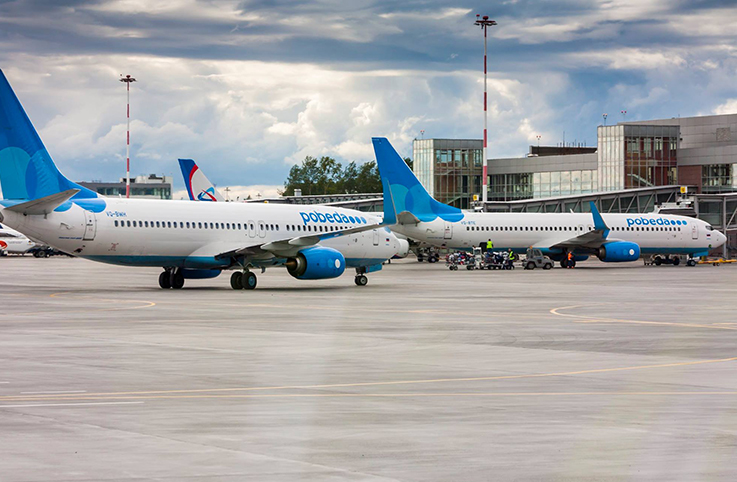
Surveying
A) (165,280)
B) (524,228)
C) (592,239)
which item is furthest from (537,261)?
(165,280)

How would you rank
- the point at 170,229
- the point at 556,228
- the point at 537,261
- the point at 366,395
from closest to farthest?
the point at 366,395 < the point at 170,229 < the point at 537,261 < the point at 556,228

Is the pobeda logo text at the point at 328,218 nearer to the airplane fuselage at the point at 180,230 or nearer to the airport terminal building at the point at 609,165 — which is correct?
the airplane fuselage at the point at 180,230

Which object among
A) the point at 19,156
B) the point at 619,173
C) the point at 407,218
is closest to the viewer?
the point at 19,156

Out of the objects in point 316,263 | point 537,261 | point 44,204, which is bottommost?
point 537,261

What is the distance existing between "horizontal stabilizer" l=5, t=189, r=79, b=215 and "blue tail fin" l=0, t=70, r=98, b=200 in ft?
2.49

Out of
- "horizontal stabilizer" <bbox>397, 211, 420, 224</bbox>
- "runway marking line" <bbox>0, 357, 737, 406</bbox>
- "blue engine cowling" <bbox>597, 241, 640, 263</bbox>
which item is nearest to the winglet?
"blue engine cowling" <bbox>597, 241, 640, 263</bbox>

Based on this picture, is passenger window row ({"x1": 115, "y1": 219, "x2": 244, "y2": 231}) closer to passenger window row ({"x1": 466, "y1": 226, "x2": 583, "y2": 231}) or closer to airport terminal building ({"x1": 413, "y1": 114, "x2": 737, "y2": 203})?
passenger window row ({"x1": 466, "y1": 226, "x2": 583, "y2": 231})

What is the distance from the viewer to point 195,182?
68688mm

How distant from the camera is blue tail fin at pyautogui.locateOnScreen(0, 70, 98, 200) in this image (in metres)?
33.7

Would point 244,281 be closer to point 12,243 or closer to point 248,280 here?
point 248,280

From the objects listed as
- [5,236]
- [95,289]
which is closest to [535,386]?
[95,289]

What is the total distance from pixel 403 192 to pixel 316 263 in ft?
80.2

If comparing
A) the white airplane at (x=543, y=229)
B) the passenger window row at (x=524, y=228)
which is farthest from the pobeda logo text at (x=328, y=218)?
the passenger window row at (x=524, y=228)

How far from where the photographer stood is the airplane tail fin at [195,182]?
224ft
